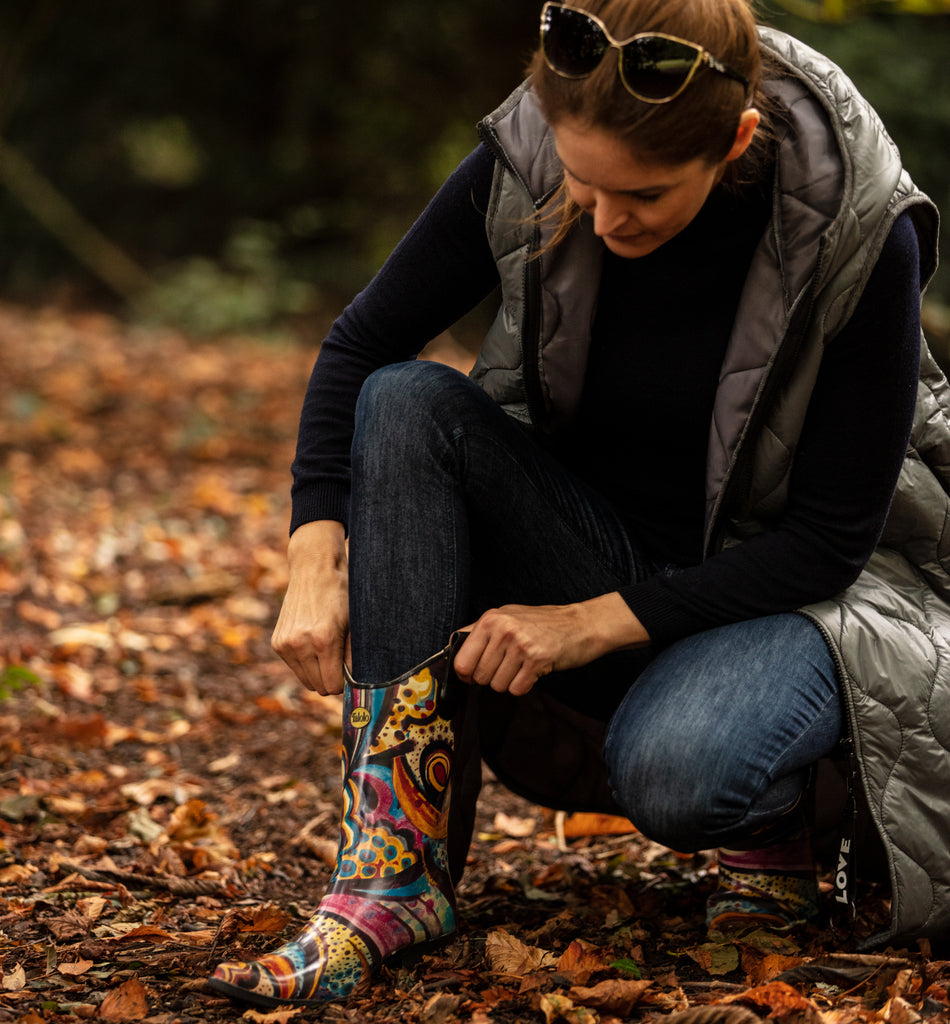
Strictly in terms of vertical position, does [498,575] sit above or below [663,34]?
below

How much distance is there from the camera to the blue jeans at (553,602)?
5.61 ft

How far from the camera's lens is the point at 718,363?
1.89 m

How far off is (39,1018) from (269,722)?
5.23 feet

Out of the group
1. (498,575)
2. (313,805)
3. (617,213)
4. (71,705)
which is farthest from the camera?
(71,705)

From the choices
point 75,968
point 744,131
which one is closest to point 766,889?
point 75,968

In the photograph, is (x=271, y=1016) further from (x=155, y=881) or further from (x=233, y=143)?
(x=233, y=143)

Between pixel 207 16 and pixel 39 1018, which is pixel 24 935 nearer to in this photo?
pixel 39 1018

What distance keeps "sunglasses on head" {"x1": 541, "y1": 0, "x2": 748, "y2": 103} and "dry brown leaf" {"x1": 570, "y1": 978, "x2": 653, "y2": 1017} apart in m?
1.19

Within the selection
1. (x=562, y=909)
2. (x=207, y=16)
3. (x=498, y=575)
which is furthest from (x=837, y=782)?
(x=207, y=16)

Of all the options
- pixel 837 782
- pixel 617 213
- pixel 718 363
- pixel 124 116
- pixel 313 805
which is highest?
pixel 124 116

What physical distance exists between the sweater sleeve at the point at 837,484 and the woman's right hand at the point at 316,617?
46 cm

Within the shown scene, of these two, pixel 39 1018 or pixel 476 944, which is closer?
pixel 39 1018

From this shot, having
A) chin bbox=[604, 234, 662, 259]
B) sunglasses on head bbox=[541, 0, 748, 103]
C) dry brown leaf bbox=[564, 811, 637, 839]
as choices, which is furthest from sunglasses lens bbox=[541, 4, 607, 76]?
dry brown leaf bbox=[564, 811, 637, 839]

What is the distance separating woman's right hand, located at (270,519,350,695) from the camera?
1852mm
